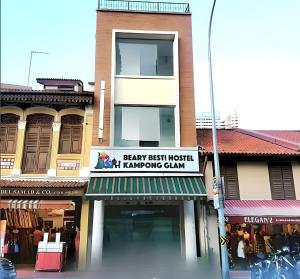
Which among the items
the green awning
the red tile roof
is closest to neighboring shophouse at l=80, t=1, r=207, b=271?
the green awning

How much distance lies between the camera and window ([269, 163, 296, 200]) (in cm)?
1614

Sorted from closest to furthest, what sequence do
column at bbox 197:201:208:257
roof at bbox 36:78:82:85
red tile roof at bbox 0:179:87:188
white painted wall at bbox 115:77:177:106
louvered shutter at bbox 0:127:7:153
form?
red tile roof at bbox 0:179:87:188, column at bbox 197:201:208:257, louvered shutter at bbox 0:127:7:153, white painted wall at bbox 115:77:177:106, roof at bbox 36:78:82:85

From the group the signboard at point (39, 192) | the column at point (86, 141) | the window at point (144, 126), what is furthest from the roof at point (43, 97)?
the signboard at point (39, 192)

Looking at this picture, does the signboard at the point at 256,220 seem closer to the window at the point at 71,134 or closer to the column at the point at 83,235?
the column at the point at 83,235

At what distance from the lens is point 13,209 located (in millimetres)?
14344

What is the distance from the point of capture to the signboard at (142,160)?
14672mm

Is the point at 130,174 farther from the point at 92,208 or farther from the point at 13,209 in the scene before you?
the point at 13,209

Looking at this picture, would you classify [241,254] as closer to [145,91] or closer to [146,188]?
[146,188]

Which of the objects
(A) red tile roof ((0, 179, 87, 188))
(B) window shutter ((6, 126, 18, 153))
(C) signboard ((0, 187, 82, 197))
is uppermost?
(B) window shutter ((6, 126, 18, 153))

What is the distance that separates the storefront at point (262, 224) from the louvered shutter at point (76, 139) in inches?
288

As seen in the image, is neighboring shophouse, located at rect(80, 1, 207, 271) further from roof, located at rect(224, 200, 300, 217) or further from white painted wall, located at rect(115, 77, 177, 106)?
roof, located at rect(224, 200, 300, 217)

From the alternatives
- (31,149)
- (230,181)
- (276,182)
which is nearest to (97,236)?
(31,149)

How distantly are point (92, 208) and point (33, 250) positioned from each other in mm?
3090

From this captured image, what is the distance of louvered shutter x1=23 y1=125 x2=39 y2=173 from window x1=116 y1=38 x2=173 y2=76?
491 cm
